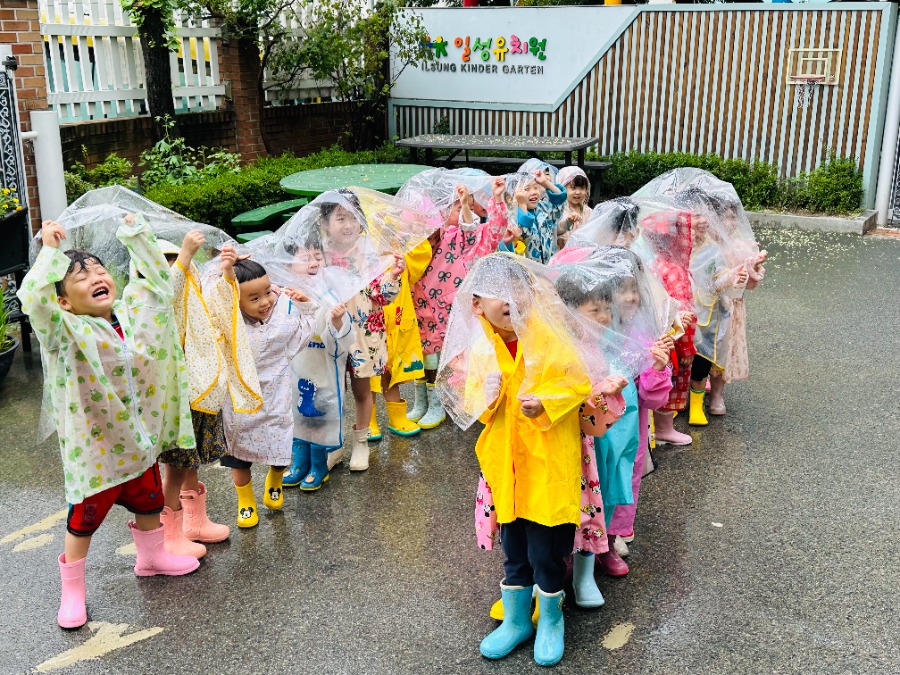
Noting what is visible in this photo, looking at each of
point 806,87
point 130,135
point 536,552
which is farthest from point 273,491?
point 806,87

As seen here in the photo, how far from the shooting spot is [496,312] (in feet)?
10.3

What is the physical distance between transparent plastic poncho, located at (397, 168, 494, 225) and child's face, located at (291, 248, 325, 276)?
78 centimetres

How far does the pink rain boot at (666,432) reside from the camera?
16.9ft

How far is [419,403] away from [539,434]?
8.12ft

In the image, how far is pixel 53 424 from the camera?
3.44 m

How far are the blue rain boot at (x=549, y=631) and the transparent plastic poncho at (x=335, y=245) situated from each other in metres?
1.73

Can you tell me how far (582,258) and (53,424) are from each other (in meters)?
2.00

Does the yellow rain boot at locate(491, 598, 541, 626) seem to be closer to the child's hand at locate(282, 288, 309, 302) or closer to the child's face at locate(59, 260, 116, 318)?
the child's hand at locate(282, 288, 309, 302)

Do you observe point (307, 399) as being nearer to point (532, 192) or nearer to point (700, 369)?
point (532, 192)

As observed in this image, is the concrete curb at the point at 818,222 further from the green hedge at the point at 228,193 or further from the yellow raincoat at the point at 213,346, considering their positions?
the yellow raincoat at the point at 213,346

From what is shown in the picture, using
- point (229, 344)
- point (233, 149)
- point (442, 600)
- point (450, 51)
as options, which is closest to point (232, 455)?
point (229, 344)

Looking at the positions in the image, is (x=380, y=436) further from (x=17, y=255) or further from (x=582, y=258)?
(x=17, y=255)

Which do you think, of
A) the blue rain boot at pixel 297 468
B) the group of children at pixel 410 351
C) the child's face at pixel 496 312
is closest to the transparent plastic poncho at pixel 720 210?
the group of children at pixel 410 351

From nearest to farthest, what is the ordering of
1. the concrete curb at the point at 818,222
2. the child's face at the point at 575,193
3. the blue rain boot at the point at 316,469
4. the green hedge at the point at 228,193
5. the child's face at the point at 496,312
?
the child's face at the point at 496,312
the blue rain boot at the point at 316,469
the child's face at the point at 575,193
the green hedge at the point at 228,193
the concrete curb at the point at 818,222
